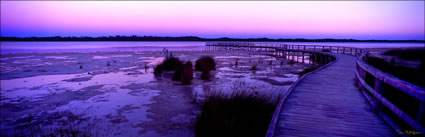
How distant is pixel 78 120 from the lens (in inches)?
256

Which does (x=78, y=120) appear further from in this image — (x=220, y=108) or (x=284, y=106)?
(x=284, y=106)

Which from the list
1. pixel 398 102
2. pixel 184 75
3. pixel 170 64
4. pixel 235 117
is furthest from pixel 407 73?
pixel 170 64

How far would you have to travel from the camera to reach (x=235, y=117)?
5.38 m

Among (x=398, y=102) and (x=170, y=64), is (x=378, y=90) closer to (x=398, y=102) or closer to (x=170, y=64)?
(x=398, y=102)

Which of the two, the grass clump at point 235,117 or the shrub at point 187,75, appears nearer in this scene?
Answer: the grass clump at point 235,117

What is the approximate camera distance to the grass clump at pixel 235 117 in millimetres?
5133

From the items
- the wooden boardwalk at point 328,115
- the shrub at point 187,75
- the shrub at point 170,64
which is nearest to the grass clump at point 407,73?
the wooden boardwalk at point 328,115

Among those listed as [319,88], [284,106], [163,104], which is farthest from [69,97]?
[319,88]

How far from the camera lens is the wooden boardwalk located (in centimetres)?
352

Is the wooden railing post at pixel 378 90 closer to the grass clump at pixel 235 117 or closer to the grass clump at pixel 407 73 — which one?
the grass clump at pixel 235 117

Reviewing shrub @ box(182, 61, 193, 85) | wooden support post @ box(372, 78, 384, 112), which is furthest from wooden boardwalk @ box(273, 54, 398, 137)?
shrub @ box(182, 61, 193, 85)

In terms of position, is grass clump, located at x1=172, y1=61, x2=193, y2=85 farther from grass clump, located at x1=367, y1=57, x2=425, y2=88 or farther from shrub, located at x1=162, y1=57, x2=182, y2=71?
grass clump, located at x1=367, y1=57, x2=425, y2=88

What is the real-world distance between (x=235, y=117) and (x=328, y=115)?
190 centimetres

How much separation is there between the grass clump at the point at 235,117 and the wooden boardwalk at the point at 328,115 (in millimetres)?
766
